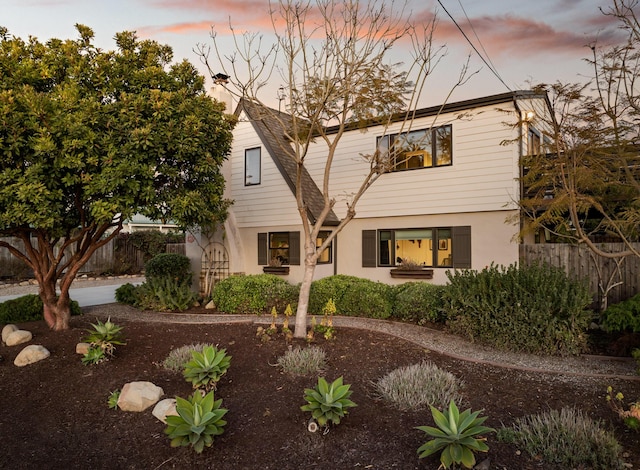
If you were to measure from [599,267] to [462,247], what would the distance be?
3.02 m

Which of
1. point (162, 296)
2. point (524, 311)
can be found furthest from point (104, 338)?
point (524, 311)

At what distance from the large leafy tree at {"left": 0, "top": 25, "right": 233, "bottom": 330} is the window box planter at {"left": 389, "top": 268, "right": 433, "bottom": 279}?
18.3 ft

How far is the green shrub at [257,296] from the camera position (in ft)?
34.0

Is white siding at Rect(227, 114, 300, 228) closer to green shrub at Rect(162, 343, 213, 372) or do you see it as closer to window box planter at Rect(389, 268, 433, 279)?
window box planter at Rect(389, 268, 433, 279)

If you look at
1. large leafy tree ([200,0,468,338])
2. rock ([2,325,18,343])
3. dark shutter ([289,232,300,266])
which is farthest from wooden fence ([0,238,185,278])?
large leafy tree ([200,0,468,338])

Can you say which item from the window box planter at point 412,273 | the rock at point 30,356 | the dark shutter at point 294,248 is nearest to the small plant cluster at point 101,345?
the rock at point 30,356

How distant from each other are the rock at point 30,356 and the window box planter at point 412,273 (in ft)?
Result: 27.5

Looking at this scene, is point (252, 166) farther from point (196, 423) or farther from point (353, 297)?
point (196, 423)

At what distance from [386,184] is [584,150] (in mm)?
6101

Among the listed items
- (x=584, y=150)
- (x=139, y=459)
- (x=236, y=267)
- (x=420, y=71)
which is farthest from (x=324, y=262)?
(x=139, y=459)

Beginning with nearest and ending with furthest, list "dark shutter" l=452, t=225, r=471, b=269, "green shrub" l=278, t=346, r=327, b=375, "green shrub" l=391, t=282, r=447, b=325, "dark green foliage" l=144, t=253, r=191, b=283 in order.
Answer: "green shrub" l=278, t=346, r=327, b=375, "green shrub" l=391, t=282, r=447, b=325, "dark shutter" l=452, t=225, r=471, b=269, "dark green foliage" l=144, t=253, r=191, b=283

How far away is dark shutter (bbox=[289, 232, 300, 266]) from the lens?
13.0 metres

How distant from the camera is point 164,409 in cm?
442

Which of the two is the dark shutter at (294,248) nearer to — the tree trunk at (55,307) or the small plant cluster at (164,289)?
the small plant cluster at (164,289)
